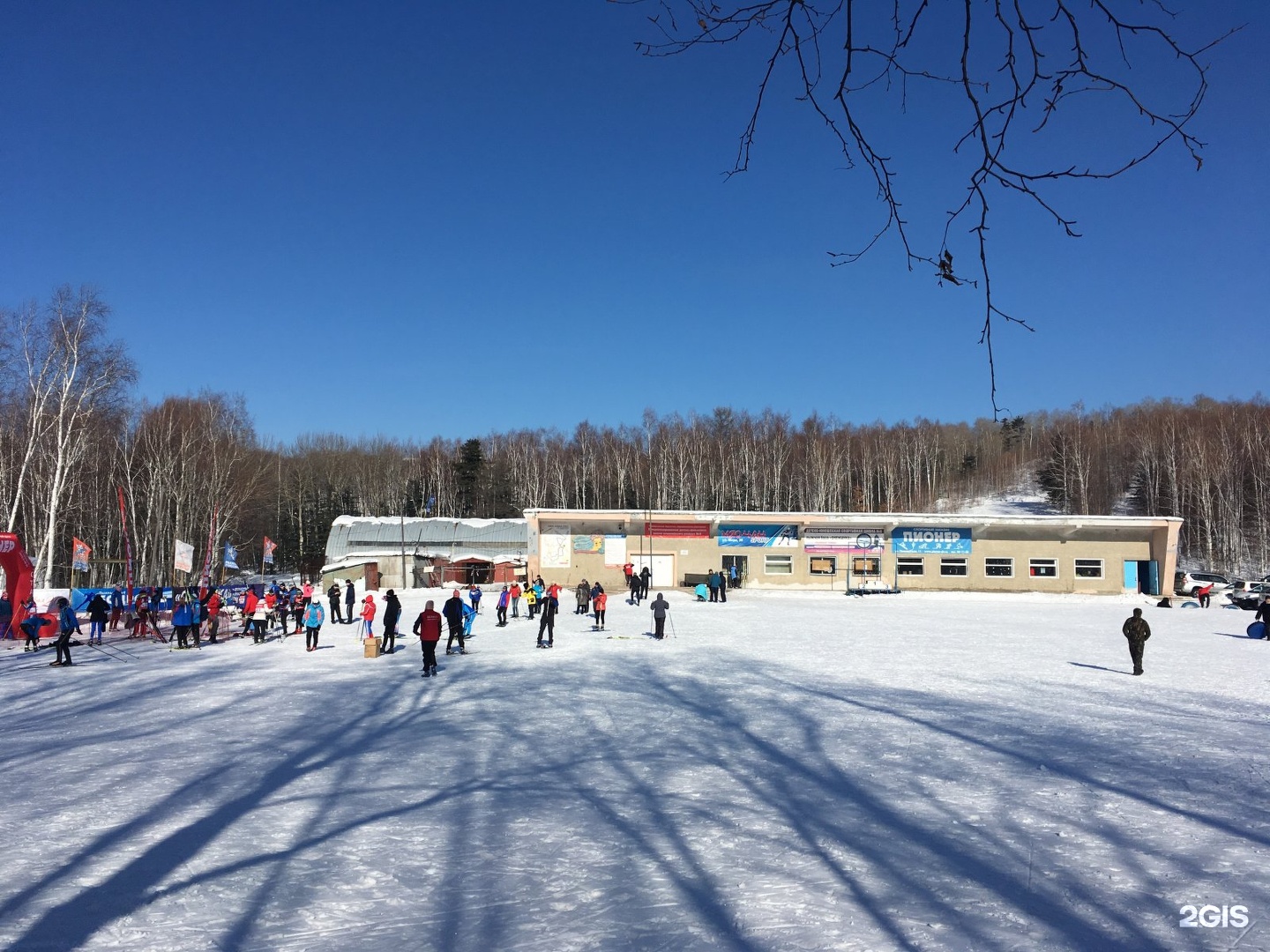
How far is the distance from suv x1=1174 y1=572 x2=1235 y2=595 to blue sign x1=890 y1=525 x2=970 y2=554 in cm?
1094

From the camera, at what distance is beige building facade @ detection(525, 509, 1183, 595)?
40.8 metres

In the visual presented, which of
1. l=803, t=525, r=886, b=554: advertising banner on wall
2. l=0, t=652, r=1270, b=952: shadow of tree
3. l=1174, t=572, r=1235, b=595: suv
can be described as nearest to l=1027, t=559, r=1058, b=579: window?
l=1174, t=572, r=1235, b=595: suv

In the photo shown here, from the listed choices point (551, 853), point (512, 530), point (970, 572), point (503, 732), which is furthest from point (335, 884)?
point (512, 530)

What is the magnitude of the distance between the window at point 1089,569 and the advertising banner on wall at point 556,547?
1045 inches

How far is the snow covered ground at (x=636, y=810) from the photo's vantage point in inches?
203

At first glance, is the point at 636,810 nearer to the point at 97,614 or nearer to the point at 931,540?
the point at 97,614

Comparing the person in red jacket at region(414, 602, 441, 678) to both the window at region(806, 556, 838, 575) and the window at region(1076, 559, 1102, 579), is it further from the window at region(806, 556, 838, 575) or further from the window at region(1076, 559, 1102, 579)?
the window at region(1076, 559, 1102, 579)

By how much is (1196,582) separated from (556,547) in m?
35.1

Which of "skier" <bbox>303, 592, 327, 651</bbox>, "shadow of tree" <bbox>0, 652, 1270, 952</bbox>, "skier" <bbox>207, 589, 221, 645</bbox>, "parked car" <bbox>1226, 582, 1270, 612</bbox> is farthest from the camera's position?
"parked car" <bbox>1226, 582, 1270, 612</bbox>

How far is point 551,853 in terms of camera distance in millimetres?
6340

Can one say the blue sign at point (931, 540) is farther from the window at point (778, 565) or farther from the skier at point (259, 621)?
the skier at point (259, 621)

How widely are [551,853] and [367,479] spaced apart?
7888 centimetres

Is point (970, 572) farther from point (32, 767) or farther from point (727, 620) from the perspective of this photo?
point (32, 767)

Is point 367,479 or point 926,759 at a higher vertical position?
point 367,479
